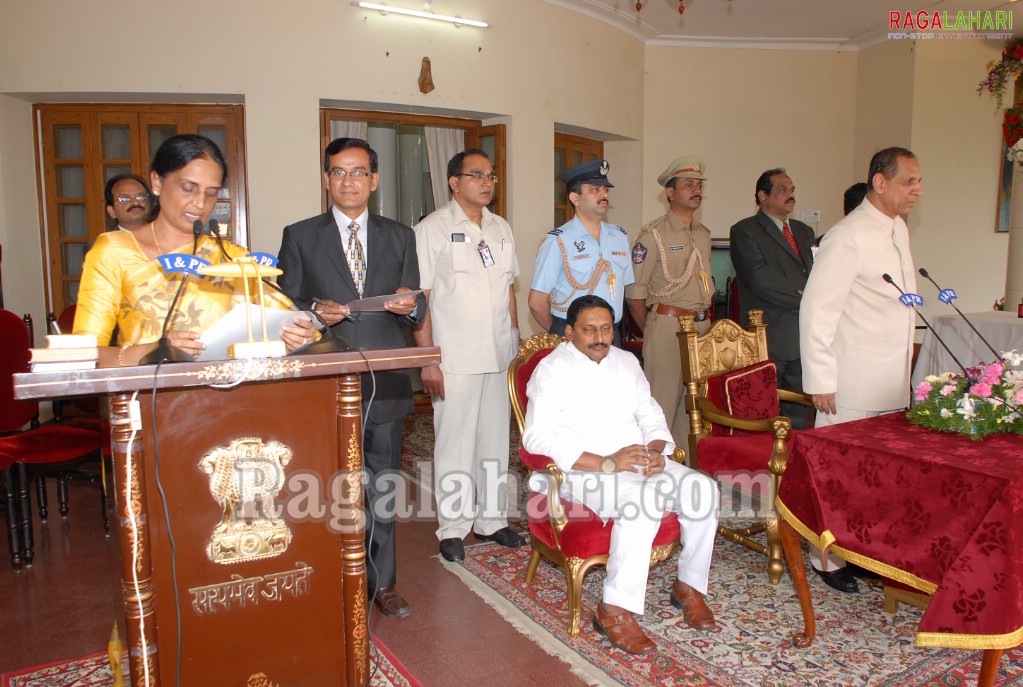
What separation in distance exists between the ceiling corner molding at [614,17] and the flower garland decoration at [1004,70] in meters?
3.11

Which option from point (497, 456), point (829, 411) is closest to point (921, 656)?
point (829, 411)

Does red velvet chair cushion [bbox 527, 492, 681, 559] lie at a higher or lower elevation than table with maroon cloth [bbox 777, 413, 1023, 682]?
lower

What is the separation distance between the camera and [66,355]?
1.55 meters

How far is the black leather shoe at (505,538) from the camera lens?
11.6 ft

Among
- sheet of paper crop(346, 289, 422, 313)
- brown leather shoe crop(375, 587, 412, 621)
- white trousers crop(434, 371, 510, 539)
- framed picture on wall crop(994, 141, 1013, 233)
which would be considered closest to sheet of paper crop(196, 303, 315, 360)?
sheet of paper crop(346, 289, 422, 313)

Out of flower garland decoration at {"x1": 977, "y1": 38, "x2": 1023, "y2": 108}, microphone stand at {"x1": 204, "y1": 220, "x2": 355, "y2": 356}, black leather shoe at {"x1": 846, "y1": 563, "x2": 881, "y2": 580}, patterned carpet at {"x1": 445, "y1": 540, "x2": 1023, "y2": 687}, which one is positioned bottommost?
patterned carpet at {"x1": 445, "y1": 540, "x2": 1023, "y2": 687}

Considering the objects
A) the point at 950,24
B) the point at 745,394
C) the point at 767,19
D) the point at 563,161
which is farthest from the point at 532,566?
the point at 950,24

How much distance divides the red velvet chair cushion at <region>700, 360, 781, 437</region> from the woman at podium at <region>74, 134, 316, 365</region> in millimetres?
2034

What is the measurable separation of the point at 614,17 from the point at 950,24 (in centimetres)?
301

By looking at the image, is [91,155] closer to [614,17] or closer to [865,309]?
[614,17]

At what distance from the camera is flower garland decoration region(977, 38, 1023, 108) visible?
7.05 metres

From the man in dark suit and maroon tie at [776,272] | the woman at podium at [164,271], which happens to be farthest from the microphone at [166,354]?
the man in dark suit and maroon tie at [776,272]

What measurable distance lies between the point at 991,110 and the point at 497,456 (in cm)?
658

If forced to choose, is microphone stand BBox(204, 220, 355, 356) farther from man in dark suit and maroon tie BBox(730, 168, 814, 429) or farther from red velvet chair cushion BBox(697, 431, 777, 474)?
man in dark suit and maroon tie BBox(730, 168, 814, 429)
